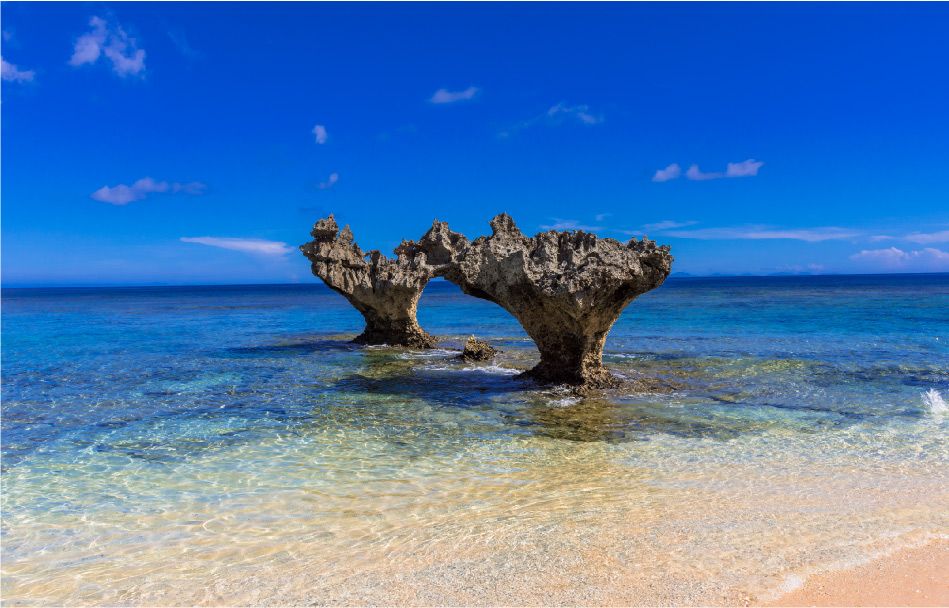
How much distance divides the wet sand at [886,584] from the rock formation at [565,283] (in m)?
8.40

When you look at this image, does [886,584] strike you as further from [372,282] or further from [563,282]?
[372,282]

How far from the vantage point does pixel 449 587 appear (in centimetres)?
549

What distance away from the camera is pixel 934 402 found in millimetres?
12719

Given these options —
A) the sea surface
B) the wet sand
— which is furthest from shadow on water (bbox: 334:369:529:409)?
the wet sand

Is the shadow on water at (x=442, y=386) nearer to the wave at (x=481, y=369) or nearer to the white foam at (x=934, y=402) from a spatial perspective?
the wave at (x=481, y=369)

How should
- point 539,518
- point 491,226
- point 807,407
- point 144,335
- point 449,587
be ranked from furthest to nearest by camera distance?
point 144,335, point 491,226, point 807,407, point 539,518, point 449,587

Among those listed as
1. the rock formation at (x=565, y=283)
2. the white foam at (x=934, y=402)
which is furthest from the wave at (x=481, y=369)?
the white foam at (x=934, y=402)

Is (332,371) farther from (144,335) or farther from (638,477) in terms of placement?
(144,335)

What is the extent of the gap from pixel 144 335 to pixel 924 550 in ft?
111

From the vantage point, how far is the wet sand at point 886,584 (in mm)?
4992

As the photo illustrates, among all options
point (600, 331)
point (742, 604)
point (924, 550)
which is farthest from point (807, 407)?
point (742, 604)

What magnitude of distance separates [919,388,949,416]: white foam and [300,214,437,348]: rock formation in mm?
15669

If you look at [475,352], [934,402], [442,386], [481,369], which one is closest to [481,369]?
[481,369]

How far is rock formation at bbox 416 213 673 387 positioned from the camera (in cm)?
1362
